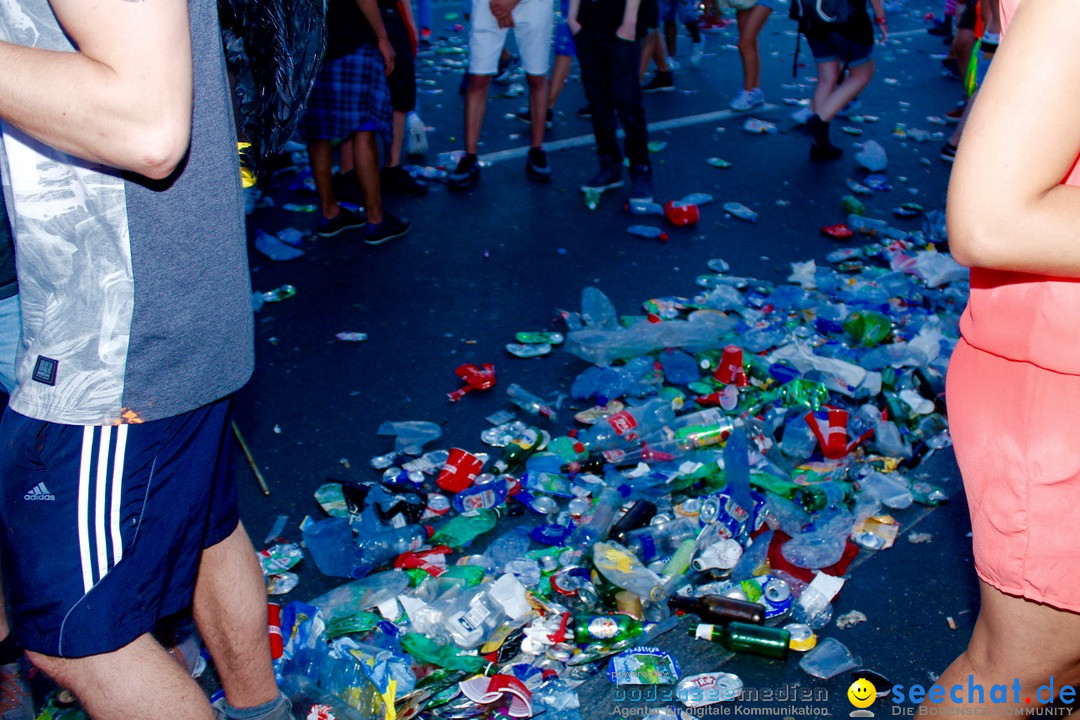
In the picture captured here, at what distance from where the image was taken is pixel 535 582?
280 cm

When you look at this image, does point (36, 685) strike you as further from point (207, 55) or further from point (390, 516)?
point (207, 55)

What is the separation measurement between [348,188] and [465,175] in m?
0.76

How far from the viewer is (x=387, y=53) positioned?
5.33 m

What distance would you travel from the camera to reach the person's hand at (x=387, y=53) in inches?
206

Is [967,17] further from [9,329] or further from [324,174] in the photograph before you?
[9,329]

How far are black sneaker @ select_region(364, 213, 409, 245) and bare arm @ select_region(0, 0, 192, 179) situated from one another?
3.95m

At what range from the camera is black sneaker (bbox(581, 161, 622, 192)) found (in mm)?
6102

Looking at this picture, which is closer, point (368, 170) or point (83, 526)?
point (83, 526)

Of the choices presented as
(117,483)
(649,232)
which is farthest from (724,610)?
(649,232)

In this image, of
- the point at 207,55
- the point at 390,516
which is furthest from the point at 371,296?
the point at 207,55

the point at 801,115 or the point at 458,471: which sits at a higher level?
the point at 801,115

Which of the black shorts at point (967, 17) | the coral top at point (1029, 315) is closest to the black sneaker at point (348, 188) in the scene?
the coral top at point (1029, 315)

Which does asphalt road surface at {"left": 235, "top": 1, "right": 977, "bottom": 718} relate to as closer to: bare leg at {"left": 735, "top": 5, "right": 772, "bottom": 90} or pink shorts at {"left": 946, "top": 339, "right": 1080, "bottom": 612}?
bare leg at {"left": 735, "top": 5, "right": 772, "bottom": 90}

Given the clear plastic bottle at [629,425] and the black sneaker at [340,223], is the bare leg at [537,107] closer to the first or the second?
the black sneaker at [340,223]
